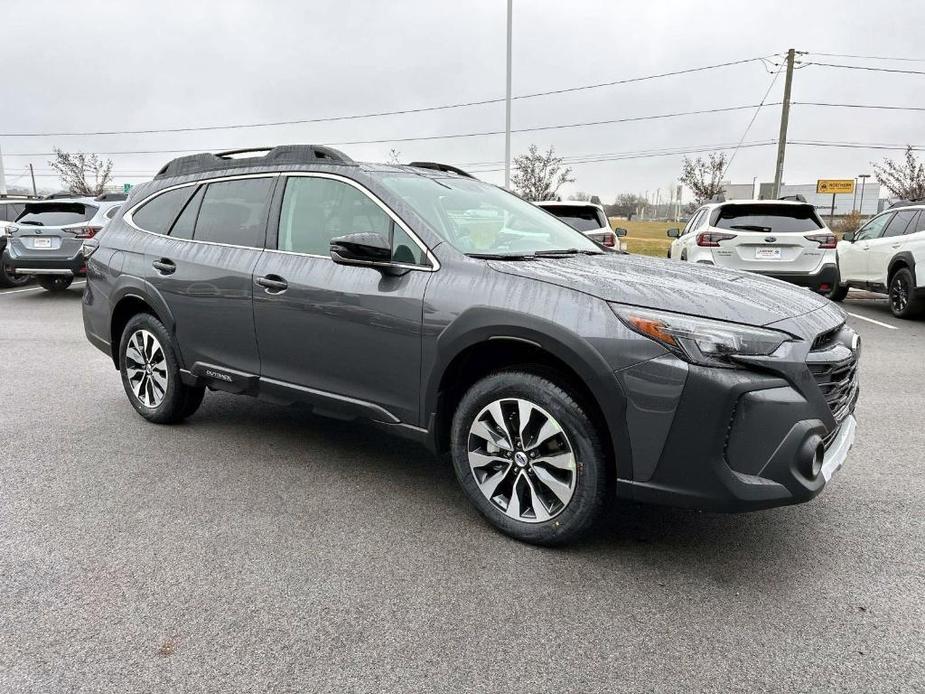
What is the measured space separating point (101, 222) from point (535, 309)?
11648mm

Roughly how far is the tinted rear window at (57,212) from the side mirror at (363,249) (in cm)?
1093

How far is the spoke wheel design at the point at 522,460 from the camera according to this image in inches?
115

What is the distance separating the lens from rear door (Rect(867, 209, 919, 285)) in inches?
410

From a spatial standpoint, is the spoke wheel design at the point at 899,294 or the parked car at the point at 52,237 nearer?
the spoke wheel design at the point at 899,294

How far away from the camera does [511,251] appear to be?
3516mm

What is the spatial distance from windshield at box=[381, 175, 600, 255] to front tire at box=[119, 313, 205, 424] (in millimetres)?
2010

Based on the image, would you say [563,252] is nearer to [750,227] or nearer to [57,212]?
[750,227]

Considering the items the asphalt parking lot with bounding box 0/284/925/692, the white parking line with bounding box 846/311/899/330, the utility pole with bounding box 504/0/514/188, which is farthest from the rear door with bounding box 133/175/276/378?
the utility pole with bounding box 504/0/514/188

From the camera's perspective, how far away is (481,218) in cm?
379

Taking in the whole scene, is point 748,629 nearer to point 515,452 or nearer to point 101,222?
point 515,452

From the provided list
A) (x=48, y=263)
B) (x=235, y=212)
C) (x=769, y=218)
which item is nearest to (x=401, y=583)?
(x=235, y=212)

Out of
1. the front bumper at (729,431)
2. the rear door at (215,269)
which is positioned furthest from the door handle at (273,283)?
the front bumper at (729,431)

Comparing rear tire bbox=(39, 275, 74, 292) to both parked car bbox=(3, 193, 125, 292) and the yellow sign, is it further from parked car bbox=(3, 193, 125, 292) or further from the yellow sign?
the yellow sign

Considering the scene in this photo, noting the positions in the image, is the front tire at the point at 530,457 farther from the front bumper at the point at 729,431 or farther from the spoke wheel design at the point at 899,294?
the spoke wheel design at the point at 899,294
